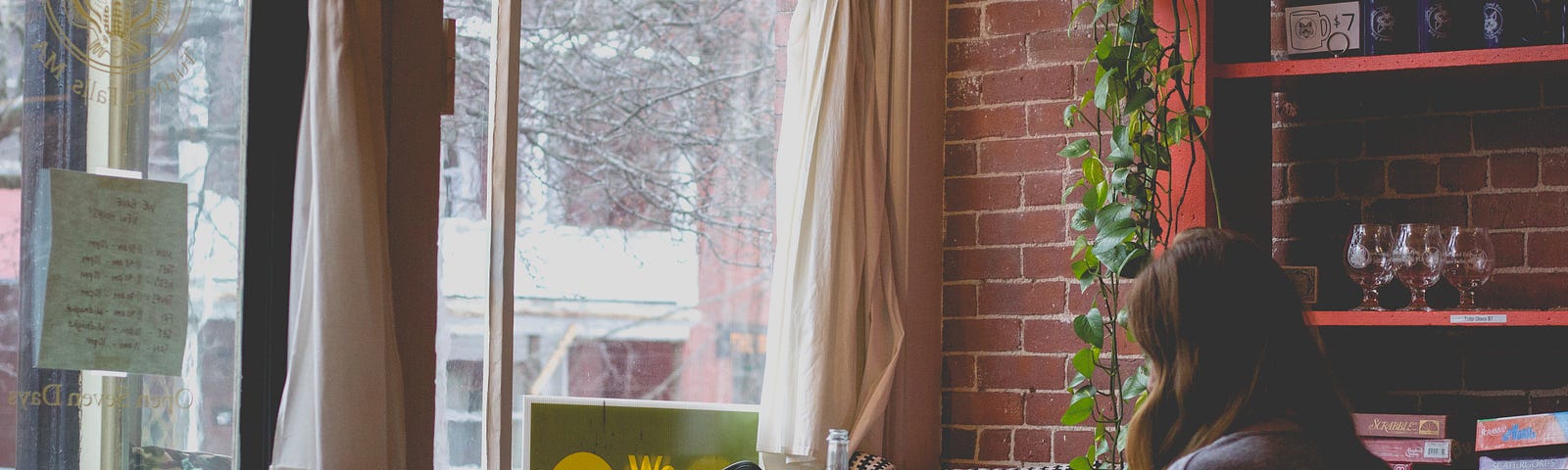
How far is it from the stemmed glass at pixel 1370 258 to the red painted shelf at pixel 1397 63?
28 centimetres

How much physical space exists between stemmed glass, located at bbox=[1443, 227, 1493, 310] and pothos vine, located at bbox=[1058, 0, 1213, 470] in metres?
0.45

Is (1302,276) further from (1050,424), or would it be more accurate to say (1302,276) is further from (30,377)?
(30,377)

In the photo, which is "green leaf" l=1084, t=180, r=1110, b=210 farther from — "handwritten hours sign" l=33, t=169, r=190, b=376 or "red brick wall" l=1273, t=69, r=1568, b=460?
"handwritten hours sign" l=33, t=169, r=190, b=376

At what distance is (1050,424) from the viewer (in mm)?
2797

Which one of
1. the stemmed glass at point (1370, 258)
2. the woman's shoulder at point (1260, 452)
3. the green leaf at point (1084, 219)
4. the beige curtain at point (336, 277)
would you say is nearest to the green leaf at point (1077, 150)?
the green leaf at point (1084, 219)

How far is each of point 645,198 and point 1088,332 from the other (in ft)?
3.46

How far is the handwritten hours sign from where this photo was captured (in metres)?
1.63

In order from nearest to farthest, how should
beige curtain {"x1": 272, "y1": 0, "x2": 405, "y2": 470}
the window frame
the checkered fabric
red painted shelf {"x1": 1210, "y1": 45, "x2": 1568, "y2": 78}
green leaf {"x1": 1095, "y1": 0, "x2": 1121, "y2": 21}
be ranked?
beige curtain {"x1": 272, "y1": 0, "x2": 405, "y2": 470}, the window frame, red painted shelf {"x1": 1210, "y1": 45, "x2": 1568, "y2": 78}, green leaf {"x1": 1095, "y1": 0, "x2": 1121, "y2": 21}, the checkered fabric

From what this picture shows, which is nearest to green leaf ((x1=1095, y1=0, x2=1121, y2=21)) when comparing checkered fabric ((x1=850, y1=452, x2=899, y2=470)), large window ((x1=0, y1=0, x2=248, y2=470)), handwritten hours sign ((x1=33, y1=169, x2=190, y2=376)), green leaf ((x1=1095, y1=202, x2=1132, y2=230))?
green leaf ((x1=1095, y1=202, x2=1132, y2=230))

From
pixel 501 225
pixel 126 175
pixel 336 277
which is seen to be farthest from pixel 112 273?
pixel 501 225

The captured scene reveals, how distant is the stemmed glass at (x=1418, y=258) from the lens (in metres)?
2.35

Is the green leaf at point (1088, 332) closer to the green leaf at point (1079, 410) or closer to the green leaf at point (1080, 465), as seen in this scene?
the green leaf at point (1079, 410)

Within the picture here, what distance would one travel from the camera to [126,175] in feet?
5.67

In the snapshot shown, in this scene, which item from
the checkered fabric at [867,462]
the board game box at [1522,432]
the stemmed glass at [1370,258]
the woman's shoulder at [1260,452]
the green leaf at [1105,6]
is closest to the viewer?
the woman's shoulder at [1260,452]
